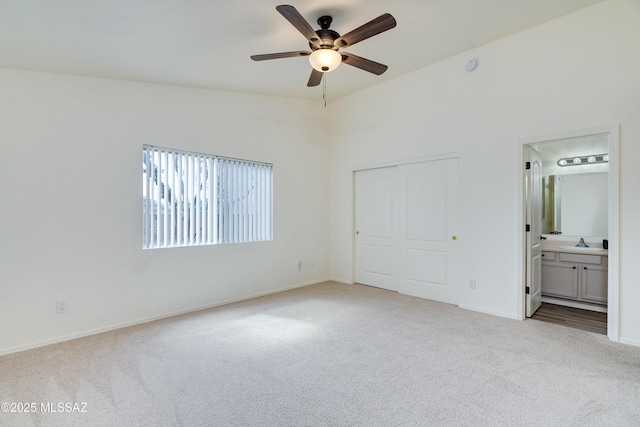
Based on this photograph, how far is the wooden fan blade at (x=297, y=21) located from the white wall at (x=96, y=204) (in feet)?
6.98

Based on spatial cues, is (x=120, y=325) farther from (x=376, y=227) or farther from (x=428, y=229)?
(x=428, y=229)

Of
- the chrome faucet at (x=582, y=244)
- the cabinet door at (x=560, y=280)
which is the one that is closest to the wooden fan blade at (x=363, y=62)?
the cabinet door at (x=560, y=280)

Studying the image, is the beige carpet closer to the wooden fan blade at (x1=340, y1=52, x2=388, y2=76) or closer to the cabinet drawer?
the cabinet drawer

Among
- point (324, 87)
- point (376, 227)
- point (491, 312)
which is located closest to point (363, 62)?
point (324, 87)

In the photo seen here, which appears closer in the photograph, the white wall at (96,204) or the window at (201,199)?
the white wall at (96,204)

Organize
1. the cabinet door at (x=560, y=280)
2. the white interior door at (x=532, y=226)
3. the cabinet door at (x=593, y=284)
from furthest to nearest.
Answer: the cabinet door at (x=560, y=280) < the cabinet door at (x=593, y=284) < the white interior door at (x=532, y=226)

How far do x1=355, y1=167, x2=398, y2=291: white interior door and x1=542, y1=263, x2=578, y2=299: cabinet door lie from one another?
6.84 feet

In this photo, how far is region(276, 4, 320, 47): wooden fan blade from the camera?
2102 mm

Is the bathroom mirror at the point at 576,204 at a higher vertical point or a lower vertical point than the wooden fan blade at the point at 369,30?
lower

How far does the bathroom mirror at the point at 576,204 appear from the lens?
4496mm

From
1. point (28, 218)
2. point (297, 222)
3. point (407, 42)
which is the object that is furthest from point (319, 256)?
point (28, 218)

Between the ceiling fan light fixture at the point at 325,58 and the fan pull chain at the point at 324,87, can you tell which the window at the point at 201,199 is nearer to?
the fan pull chain at the point at 324,87

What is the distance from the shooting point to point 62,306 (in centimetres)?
310

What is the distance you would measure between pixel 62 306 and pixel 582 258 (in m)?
6.11
